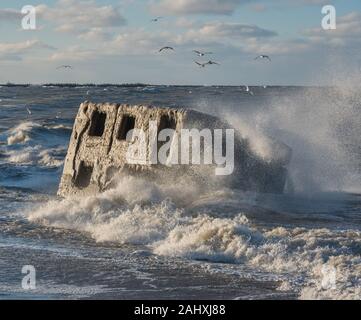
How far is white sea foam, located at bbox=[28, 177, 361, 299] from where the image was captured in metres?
9.80

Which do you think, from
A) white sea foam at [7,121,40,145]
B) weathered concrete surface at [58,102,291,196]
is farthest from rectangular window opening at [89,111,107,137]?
white sea foam at [7,121,40,145]

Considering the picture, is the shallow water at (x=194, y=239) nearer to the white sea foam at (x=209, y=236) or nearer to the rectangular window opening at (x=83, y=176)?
the white sea foam at (x=209, y=236)

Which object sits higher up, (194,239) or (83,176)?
(83,176)

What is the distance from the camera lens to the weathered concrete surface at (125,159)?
1491 cm

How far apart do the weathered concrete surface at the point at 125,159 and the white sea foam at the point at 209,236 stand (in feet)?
2.17

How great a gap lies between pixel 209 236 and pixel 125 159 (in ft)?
15.8

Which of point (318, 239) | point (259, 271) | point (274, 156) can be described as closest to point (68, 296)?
point (259, 271)

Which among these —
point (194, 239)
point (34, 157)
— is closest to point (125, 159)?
point (194, 239)

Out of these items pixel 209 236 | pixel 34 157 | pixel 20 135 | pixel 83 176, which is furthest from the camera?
pixel 20 135

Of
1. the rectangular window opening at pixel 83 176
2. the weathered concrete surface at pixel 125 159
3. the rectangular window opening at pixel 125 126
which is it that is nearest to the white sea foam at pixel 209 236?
the weathered concrete surface at pixel 125 159

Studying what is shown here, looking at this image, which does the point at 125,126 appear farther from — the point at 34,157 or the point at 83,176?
the point at 34,157

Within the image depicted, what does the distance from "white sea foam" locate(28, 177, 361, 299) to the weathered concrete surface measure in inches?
26.0

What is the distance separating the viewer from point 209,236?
11680 millimetres

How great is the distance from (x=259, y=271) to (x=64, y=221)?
5.57 metres
